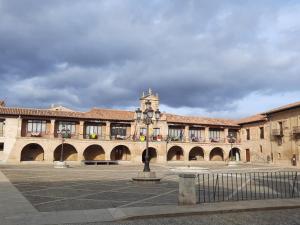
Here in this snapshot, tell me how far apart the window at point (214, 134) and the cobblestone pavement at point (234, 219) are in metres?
41.7

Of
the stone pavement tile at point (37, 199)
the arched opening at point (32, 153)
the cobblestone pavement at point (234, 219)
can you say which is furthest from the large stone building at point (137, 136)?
the cobblestone pavement at point (234, 219)

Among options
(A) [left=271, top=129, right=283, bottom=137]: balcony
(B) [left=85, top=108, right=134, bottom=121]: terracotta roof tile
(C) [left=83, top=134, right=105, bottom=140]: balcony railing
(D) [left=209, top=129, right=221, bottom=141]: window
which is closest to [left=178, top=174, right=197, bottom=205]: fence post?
(C) [left=83, top=134, right=105, bottom=140]: balcony railing

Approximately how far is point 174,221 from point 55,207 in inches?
150

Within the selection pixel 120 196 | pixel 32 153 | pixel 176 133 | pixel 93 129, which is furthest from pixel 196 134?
pixel 120 196

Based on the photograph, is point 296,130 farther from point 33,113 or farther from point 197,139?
point 33,113

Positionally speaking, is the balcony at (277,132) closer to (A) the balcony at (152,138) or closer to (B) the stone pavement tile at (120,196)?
(A) the balcony at (152,138)

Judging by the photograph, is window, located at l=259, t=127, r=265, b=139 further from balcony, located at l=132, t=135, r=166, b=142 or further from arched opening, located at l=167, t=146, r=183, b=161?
balcony, located at l=132, t=135, r=166, b=142

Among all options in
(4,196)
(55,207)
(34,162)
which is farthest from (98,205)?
(34,162)

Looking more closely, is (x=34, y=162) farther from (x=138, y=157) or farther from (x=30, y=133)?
(x=138, y=157)

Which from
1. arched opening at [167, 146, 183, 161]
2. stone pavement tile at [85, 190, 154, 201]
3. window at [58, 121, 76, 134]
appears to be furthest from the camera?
arched opening at [167, 146, 183, 161]

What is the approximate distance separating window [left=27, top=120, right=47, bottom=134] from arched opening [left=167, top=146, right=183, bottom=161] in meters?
19.1

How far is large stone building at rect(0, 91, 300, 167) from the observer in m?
38.2

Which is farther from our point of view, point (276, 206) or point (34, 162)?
point (34, 162)

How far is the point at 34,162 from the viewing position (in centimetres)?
3762
